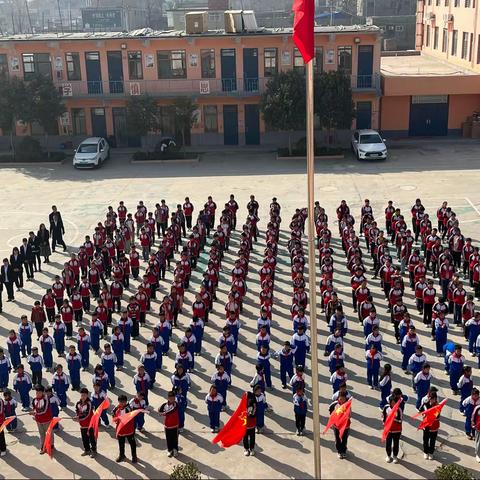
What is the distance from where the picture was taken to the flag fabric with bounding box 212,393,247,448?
1174 centimetres

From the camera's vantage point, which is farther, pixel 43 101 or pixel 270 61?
pixel 270 61

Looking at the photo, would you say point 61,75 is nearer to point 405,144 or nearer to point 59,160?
point 59,160

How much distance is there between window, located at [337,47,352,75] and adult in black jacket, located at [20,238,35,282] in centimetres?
2272

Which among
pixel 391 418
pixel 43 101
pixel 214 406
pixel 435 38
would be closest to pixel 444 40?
pixel 435 38

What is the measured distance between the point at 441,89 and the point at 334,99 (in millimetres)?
A: 7114

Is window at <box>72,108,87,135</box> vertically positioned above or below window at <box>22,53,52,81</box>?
below

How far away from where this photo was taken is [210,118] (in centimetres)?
4050

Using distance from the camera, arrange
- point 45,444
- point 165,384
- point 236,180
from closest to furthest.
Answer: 1. point 45,444
2. point 165,384
3. point 236,180

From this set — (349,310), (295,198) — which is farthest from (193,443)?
(295,198)

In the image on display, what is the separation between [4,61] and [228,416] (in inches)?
1274

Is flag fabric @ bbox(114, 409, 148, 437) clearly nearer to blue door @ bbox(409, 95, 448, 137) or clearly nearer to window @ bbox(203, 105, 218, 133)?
window @ bbox(203, 105, 218, 133)

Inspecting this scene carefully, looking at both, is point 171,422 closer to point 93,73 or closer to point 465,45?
point 93,73

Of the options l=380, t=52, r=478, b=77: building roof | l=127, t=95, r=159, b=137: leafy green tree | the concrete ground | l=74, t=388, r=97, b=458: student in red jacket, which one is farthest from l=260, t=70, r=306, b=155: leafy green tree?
l=74, t=388, r=97, b=458: student in red jacket

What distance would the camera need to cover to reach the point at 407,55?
179 ft
